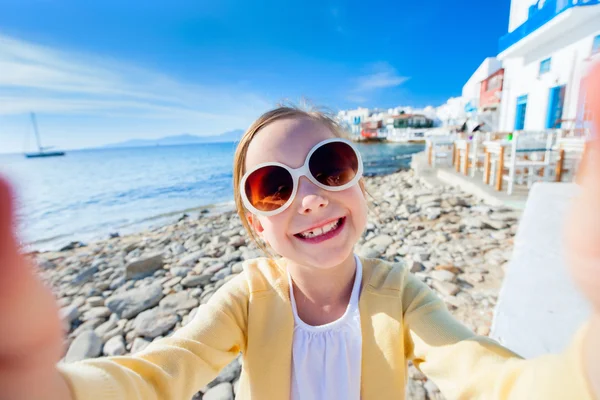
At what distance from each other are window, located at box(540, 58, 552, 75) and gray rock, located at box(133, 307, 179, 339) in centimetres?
1349

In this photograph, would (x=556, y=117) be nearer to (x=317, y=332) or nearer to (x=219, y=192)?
(x=317, y=332)

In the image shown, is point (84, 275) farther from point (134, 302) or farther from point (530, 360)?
point (530, 360)

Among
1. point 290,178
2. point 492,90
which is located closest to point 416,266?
point 290,178

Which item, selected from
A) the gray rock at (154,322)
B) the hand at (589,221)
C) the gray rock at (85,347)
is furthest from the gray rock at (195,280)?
the hand at (589,221)

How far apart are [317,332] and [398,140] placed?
61631mm

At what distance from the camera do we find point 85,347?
99.8 inches

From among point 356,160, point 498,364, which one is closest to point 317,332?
point 498,364

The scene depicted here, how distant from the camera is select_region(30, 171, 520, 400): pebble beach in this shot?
256 cm

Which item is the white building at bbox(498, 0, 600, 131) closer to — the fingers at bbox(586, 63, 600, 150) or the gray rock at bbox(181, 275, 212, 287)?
the gray rock at bbox(181, 275, 212, 287)

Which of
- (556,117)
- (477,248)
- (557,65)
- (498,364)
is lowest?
(477,248)

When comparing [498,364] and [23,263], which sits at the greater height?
[23,263]

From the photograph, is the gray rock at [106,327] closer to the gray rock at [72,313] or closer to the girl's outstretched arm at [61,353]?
the gray rock at [72,313]

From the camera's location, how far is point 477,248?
3826 mm

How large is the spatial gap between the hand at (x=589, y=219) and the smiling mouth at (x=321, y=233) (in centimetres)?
75
